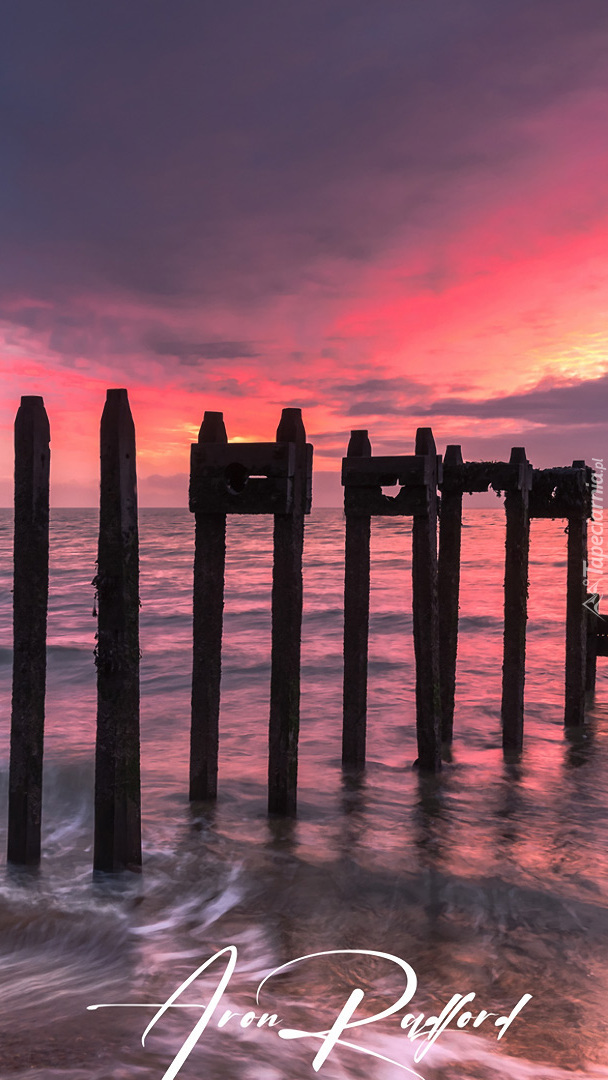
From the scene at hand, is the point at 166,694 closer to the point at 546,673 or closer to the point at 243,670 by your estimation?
the point at 243,670

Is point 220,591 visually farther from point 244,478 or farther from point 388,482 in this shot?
point 388,482

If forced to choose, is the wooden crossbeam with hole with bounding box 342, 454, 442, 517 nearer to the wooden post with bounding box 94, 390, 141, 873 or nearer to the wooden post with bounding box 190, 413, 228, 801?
the wooden post with bounding box 190, 413, 228, 801

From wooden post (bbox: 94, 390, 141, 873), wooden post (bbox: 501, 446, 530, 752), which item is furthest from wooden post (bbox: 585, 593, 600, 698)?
wooden post (bbox: 94, 390, 141, 873)

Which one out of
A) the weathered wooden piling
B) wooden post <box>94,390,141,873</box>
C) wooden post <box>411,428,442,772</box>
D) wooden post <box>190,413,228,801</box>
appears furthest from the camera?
the weathered wooden piling

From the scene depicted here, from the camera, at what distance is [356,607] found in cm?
805

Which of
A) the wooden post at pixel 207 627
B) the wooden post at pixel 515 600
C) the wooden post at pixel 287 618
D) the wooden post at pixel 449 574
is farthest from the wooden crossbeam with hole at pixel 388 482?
the wooden post at pixel 515 600

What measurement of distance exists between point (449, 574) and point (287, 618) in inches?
133

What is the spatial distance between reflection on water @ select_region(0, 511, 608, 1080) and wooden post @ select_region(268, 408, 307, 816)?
2.90 ft

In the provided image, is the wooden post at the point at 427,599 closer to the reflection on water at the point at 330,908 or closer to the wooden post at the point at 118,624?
the reflection on water at the point at 330,908

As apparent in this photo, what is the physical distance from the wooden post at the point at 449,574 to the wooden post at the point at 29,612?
5.06m

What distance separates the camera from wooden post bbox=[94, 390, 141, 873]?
550 cm

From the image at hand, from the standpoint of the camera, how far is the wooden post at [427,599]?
7.66 metres

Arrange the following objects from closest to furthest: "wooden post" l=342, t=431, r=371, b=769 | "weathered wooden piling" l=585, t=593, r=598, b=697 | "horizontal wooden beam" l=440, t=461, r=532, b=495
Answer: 1. "wooden post" l=342, t=431, r=371, b=769
2. "horizontal wooden beam" l=440, t=461, r=532, b=495
3. "weathered wooden piling" l=585, t=593, r=598, b=697

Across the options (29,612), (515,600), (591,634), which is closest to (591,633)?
(591,634)
